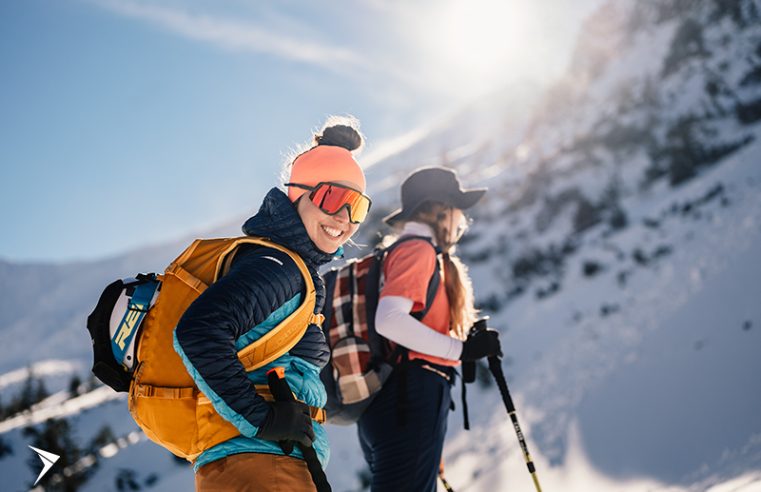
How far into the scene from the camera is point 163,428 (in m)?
1.59

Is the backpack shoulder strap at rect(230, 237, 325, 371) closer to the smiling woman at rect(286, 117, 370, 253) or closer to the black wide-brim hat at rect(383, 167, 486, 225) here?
the smiling woman at rect(286, 117, 370, 253)

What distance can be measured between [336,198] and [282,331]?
1.72ft

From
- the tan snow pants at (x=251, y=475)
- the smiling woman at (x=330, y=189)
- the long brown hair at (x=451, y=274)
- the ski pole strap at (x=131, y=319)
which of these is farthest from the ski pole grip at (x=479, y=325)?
the ski pole strap at (x=131, y=319)

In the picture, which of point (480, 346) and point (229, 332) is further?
point (480, 346)

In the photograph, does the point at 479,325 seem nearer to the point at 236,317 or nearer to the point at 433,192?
the point at 433,192

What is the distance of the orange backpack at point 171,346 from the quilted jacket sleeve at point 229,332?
0.30 feet

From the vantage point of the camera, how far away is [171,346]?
63.3 inches

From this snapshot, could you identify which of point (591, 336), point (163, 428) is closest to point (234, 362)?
point (163, 428)

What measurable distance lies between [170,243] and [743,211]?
219 ft

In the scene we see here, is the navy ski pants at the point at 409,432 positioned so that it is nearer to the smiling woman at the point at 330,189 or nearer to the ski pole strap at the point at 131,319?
the smiling woman at the point at 330,189

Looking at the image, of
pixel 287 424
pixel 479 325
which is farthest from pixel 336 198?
pixel 479 325

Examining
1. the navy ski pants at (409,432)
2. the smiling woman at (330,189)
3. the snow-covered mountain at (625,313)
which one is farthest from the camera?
the snow-covered mountain at (625,313)

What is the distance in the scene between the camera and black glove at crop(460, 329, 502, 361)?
109 inches

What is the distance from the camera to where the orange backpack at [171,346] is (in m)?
1.59
